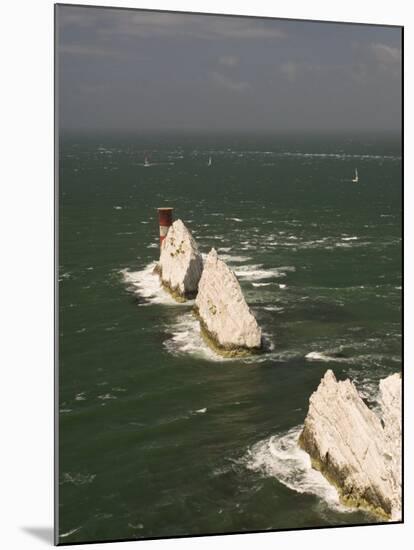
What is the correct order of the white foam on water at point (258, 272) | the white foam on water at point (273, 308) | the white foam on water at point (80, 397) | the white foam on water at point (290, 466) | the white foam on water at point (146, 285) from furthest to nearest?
the white foam on water at point (146, 285)
the white foam on water at point (273, 308)
the white foam on water at point (258, 272)
the white foam on water at point (80, 397)
the white foam on water at point (290, 466)

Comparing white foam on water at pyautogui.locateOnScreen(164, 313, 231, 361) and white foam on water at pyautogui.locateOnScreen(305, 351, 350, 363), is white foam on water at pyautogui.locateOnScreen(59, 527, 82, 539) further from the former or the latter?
white foam on water at pyautogui.locateOnScreen(164, 313, 231, 361)

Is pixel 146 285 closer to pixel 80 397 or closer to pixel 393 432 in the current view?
pixel 80 397

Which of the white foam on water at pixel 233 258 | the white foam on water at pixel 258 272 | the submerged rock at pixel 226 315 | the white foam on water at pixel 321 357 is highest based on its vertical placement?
the white foam on water at pixel 233 258

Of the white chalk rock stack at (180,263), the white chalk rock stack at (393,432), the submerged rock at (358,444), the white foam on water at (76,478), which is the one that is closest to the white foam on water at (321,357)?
the submerged rock at (358,444)

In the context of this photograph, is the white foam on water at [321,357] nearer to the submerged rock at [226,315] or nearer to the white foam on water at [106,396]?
the submerged rock at [226,315]

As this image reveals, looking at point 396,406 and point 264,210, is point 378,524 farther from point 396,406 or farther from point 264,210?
point 264,210

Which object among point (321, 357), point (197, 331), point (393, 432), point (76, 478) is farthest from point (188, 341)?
point (76, 478)

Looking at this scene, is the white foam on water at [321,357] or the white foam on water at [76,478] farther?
the white foam on water at [321,357]
